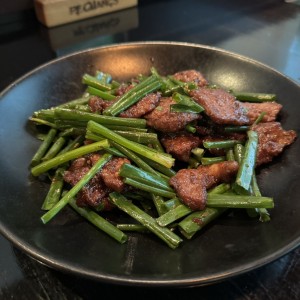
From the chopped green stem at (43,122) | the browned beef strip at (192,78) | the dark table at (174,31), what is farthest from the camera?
the dark table at (174,31)

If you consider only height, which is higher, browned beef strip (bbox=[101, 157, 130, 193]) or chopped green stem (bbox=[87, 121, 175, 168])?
chopped green stem (bbox=[87, 121, 175, 168])

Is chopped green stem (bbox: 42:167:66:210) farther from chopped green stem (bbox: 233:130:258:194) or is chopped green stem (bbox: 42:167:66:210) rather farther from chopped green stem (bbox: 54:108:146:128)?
chopped green stem (bbox: 233:130:258:194)

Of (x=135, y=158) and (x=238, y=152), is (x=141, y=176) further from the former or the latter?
(x=238, y=152)

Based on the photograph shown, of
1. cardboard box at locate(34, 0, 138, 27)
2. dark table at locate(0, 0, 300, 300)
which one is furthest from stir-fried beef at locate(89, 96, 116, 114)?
cardboard box at locate(34, 0, 138, 27)

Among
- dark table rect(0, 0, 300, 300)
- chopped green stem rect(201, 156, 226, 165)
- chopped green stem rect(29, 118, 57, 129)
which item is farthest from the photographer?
dark table rect(0, 0, 300, 300)

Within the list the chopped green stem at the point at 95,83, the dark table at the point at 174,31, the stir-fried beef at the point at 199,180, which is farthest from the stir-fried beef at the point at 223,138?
the dark table at the point at 174,31

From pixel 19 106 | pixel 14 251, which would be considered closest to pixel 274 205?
pixel 14 251

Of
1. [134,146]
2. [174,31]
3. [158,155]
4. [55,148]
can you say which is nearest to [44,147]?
[55,148]

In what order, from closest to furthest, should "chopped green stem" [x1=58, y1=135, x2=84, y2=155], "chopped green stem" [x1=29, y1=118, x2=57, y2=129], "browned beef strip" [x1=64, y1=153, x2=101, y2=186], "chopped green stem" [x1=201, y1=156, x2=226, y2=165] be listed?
"browned beef strip" [x1=64, y1=153, x2=101, y2=186] < "chopped green stem" [x1=201, y1=156, x2=226, y2=165] < "chopped green stem" [x1=58, y1=135, x2=84, y2=155] < "chopped green stem" [x1=29, y1=118, x2=57, y2=129]

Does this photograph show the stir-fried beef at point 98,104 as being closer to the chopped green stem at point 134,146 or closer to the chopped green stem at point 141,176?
the chopped green stem at point 134,146
